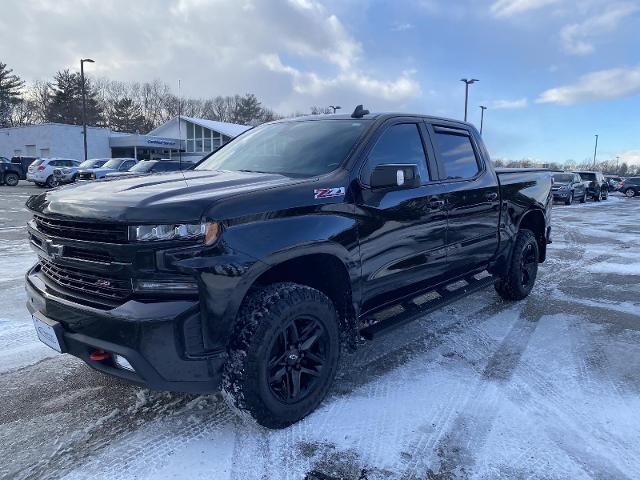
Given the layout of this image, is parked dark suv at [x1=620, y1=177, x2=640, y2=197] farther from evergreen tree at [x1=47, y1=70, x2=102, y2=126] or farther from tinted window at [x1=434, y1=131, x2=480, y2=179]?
evergreen tree at [x1=47, y1=70, x2=102, y2=126]

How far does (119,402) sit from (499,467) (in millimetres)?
2344

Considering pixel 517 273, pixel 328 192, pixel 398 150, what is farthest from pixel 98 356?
pixel 517 273

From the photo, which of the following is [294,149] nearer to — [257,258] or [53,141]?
[257,258]

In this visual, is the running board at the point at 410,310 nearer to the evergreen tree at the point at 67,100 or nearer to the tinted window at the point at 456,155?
the tinted window at the point at 456,155

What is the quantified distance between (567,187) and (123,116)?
203ft

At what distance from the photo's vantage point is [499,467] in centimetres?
263

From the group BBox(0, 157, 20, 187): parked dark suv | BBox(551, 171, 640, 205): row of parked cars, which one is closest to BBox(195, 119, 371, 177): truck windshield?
BBox(551, 171, 640, 205): row of parked cars

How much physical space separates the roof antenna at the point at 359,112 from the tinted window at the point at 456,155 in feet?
2.30

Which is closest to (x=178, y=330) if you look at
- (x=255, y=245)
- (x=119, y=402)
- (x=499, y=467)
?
(x=255, y=245)

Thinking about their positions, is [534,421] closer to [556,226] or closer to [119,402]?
[119,402]

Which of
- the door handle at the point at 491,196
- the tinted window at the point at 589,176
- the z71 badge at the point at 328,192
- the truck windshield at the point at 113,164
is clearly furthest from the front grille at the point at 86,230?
the tinted window at the point at 589,176

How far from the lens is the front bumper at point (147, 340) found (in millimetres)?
2381

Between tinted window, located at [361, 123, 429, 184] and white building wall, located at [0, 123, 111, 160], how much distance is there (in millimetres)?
44367

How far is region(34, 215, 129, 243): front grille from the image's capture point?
244cm
